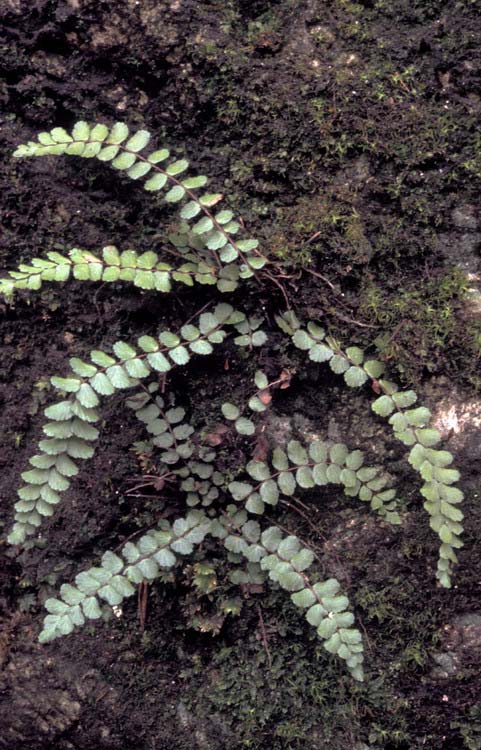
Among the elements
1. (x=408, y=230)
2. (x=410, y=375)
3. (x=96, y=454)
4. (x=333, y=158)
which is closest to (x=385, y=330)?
(x=410, y=375)

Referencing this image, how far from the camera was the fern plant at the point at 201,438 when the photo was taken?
8.46 ft

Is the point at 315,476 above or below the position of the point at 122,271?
below

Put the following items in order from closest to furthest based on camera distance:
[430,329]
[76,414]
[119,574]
Answer: [76,414] < [119,574] < [430,329]

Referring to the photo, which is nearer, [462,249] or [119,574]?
[119,574]

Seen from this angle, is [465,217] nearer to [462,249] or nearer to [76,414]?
[462,249]

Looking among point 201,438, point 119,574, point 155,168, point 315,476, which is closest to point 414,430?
point 315,476

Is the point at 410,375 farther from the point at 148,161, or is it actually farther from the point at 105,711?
the point at 105,711

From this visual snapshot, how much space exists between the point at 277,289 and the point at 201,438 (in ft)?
2.29

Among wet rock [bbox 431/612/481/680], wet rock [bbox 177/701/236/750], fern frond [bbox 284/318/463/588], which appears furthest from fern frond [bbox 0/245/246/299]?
wet rock [bbox 177/701/236/750]

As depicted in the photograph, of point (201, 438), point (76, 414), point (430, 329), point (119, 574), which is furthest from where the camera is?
point (201, 438)

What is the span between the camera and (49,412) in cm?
254

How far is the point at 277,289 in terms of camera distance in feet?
9.21

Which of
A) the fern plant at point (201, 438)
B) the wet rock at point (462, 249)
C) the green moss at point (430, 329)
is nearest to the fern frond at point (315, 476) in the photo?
the fern plant at point (201, 438)

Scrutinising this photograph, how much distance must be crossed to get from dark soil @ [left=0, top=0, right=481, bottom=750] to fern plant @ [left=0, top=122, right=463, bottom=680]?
0.37 feet
